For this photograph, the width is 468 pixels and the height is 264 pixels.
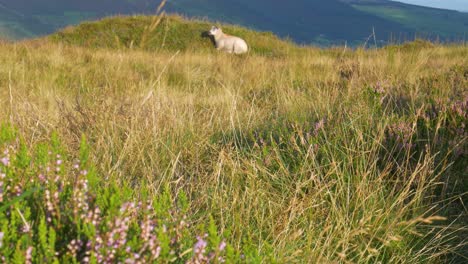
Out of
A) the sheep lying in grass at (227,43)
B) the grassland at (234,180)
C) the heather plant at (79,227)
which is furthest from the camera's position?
the sheep lying in grass at (227,43)

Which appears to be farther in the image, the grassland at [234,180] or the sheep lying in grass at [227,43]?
the sheep lying in grass at [227,43]

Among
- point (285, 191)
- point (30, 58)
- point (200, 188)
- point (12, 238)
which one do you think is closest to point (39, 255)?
point (12, 238)

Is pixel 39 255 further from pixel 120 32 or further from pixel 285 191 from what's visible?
pixel 120 32

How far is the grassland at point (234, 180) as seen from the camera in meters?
1.43

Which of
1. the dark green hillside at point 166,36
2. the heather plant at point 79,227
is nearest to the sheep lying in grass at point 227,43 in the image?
the dark green hillside at point 166,36

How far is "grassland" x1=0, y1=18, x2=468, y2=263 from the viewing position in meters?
1.43

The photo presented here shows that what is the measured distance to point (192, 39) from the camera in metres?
16.8

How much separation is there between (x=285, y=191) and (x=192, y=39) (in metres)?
14.7

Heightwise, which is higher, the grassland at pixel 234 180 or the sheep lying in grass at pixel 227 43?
the grassland at pixel 234 180

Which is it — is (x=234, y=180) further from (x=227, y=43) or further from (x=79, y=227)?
(x=227, y=43)

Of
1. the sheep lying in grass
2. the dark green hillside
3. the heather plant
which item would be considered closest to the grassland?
the heather plant

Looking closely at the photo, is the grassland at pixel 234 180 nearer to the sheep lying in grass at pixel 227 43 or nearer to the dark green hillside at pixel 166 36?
the sheep lying in grass at pixel 227 43

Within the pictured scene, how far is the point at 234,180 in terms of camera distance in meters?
2.71

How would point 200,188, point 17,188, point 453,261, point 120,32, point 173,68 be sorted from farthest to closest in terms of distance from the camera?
point 120,32
point 173,68
point 200,188
point 453,261
point 17,188
